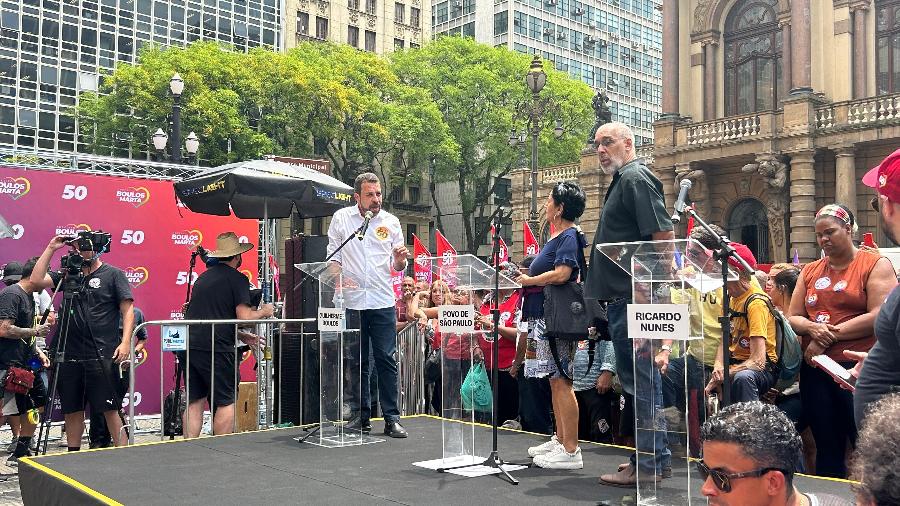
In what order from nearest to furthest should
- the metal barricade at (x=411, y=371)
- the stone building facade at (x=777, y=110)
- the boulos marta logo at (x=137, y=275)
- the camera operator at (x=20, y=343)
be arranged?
the camera operator at (x=20, y=343), the metal barricade at (x=411, y=371), the boulos marta logo at (x=137, y=275), the stone building facade at (x=777, y=110)

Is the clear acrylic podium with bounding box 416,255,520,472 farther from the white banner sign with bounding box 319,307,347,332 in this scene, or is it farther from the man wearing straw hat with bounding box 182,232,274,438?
the man wearing straw hat with bounding box 182,232,274,438

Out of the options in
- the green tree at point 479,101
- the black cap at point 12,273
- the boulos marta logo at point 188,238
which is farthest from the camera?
the green tree at point 479,101

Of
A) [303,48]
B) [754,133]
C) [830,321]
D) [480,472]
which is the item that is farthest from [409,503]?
[303,48]

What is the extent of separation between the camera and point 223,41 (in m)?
49.7

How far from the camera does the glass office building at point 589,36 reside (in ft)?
209

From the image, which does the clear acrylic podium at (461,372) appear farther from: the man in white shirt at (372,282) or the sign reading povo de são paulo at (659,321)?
the sign reading povo de são paulo at (659,321)

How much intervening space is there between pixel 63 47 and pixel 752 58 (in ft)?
117

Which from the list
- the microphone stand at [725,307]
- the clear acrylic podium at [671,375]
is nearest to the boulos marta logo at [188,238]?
the clear acrylic podium at [671,375]

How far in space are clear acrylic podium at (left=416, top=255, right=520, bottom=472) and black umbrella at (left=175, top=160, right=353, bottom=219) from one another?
434 centimetres

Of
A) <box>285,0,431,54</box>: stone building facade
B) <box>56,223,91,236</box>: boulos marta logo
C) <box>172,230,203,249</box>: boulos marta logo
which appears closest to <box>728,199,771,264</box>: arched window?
<box>172,230,203,249</box>: boulos marta logo

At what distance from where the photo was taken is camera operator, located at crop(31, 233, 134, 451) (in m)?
8.20

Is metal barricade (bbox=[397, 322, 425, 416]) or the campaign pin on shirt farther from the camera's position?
metal barricade (bbox=[397, 322, 425, 416])

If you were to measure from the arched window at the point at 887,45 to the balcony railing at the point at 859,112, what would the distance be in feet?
5.49

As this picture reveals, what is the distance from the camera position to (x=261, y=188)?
10297mm
